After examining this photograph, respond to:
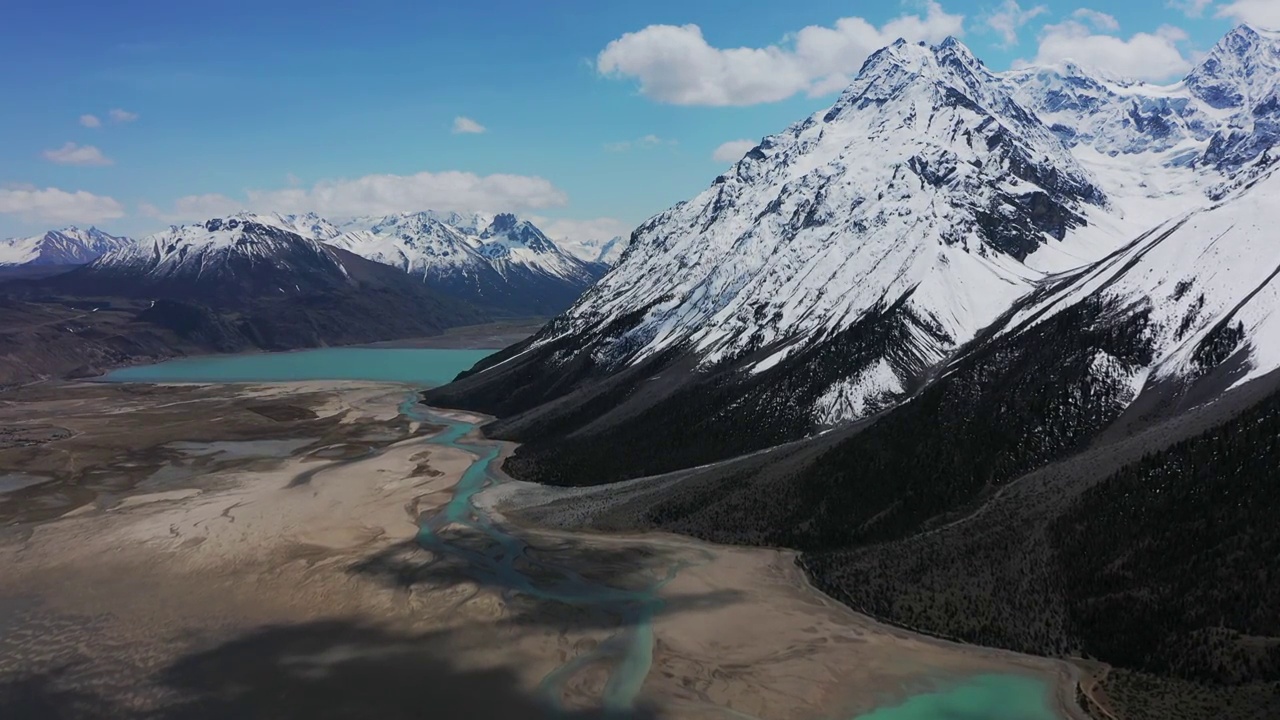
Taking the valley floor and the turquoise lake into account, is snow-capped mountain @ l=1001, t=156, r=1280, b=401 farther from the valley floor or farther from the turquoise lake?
the valley floor

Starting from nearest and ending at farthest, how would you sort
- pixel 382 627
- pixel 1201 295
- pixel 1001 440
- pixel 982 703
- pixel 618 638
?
1. pixel 982 703
2. pixel 618 638
3. pixel 382 627
4. pixel 1001 440
5. pixel 1201 295

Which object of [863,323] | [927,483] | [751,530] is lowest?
[751,530]

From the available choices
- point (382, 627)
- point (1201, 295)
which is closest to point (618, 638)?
point (382, 627)

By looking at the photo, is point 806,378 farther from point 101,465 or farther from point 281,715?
point 101,465

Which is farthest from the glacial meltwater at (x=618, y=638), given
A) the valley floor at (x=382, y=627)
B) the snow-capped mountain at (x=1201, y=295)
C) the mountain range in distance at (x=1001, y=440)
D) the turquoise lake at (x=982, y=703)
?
the snow-capped mountain at (x=1201, y=295)

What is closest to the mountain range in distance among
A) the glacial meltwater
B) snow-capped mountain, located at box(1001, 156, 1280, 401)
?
snow-capped mountain, located at box(1001, 156, 1280, 401)

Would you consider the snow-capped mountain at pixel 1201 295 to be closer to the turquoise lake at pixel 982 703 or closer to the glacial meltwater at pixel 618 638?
the turquoise lake at pixel 982 703

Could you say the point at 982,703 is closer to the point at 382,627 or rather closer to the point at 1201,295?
the point at 382,627

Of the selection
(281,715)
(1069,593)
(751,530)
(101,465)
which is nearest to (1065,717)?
(1069,593)
